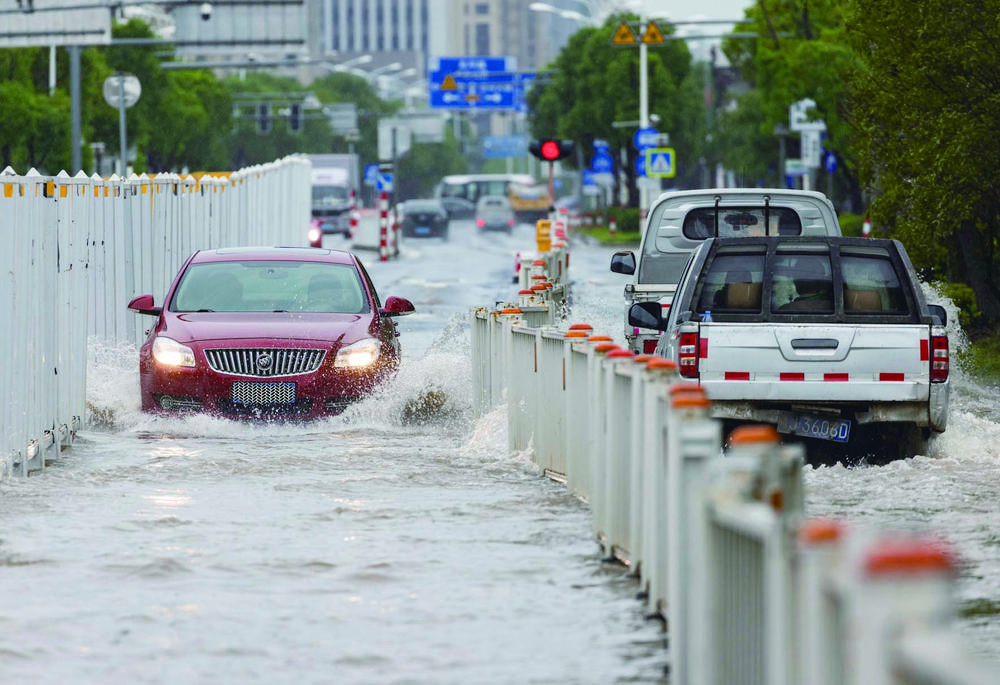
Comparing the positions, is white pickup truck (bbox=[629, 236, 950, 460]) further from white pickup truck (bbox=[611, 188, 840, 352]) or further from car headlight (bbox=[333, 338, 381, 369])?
white pickup truck (bbox=[611, 188, 840, 352])

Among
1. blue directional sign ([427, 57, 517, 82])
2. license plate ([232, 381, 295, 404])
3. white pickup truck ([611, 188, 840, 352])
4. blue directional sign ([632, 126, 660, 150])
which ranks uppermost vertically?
blue directional sign ([427, 57, 517, 82])

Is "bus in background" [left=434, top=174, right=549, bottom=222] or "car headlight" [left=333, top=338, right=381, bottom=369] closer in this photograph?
Answer: "car headlight" [left=333, top=338, right=381, bottom=369]

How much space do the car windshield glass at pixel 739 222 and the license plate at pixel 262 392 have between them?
445cm

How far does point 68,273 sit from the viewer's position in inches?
551

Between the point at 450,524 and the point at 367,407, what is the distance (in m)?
4.96

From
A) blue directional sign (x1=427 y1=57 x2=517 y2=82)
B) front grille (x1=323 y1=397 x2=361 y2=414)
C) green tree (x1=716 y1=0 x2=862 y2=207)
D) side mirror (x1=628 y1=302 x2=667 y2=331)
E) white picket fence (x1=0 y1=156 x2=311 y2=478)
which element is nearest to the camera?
white picket fence (x1=0 y1=156 x2=311 y2=478)

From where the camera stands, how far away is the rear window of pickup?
40.4ft

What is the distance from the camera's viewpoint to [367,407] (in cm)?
1502

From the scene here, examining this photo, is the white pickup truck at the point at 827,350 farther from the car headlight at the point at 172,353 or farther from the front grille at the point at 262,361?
the car headlight at the point at 172,353

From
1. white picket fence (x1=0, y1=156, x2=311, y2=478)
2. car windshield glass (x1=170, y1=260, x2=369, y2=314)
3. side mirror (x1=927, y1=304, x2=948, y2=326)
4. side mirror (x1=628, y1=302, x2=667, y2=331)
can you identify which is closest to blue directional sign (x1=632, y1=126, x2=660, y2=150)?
white picket fence (x1=0, y1=156, x2=311, y2=478)

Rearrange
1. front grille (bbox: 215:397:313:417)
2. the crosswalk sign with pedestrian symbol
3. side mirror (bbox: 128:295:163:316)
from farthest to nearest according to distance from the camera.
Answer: the crosswalk sign with pedestrian symbol < side mirror (bbox: 128:295:163:316) < front grille (bbox: 215:397:313:417)

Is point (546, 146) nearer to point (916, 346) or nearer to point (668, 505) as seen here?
point (916, 346)

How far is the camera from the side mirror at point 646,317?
13.1m

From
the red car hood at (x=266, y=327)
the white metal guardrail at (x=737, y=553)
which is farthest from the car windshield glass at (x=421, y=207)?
A: the white metal guardrail at (x=737, y=553)
